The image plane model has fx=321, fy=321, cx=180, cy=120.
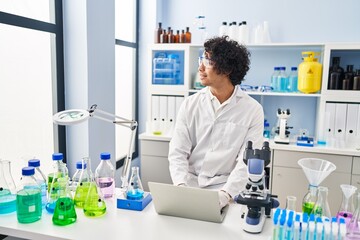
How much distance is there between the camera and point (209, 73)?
5.99 feet

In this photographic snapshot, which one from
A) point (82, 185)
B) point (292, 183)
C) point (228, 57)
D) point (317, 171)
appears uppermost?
point (228, 57)

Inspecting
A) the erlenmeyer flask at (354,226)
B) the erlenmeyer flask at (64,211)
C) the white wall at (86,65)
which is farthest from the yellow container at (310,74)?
the erlenmeyer flask at (64,211)

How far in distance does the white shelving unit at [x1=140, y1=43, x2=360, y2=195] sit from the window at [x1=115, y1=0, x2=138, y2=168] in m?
0.37

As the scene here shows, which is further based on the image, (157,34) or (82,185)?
(157,34)

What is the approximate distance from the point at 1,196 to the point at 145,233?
26.2 inches

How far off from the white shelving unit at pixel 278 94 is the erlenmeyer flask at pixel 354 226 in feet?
5.08

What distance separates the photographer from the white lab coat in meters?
1.82

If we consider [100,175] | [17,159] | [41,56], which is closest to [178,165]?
[100,175]

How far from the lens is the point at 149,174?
311 centimetres

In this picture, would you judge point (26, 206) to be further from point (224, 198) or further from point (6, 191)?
point (224, 198)

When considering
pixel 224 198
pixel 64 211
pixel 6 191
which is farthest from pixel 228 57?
pixel 6 191

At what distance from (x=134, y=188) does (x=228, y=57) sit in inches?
35.7

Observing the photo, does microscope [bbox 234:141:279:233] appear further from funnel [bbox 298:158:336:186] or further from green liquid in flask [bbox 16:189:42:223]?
green liquid in flask [bbox 16:189:42:223]

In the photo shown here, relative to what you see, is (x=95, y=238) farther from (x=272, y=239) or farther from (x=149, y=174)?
(x=149, y=174)
